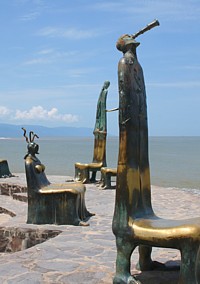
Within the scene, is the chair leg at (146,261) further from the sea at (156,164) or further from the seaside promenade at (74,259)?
the sea at (156,164)

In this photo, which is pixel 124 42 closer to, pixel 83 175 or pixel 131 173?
pixel 131 173

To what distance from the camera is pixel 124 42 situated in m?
4.92

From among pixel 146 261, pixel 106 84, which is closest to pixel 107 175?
pixel 106 84

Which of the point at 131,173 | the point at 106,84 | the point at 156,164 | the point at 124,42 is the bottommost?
the point at 156,164

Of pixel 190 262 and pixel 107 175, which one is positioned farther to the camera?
pixel 107 175

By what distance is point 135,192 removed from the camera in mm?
4746

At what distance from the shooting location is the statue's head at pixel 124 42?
4906 mm

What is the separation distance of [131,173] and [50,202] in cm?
382

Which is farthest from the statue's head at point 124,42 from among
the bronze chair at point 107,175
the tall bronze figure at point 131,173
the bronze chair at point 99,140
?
the bronze chair at point 99,140

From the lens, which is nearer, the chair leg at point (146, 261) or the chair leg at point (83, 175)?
the chair leg at point (146, 261)

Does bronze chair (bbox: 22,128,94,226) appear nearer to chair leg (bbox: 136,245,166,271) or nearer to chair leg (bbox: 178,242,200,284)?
chair leg (bbox: 136,245,166,271)

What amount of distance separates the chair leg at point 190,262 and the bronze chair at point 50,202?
395cm

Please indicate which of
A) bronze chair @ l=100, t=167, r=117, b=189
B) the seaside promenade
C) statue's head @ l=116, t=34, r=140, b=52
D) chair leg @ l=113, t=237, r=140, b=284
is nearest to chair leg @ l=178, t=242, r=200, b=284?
chair leg @ l=113, t=237, r=140, b=284

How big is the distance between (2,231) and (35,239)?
65cm
